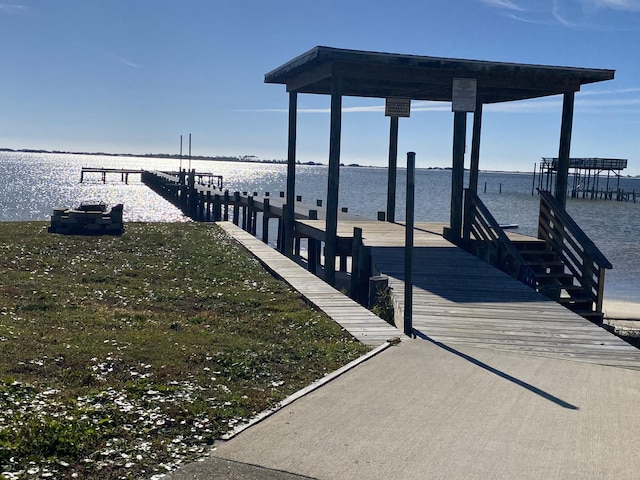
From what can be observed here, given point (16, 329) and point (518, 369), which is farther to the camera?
point (16, 329)

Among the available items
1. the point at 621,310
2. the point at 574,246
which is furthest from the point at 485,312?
the point at 621,310

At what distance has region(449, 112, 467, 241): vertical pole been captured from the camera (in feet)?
45.3

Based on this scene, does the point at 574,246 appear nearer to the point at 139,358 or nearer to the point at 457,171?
the point at 457,171

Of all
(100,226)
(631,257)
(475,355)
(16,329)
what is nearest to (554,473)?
(475,355)

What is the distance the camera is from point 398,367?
6.87 m

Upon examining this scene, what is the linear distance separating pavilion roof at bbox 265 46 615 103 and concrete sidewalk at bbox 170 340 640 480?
7464 mm

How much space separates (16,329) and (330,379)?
4413mm

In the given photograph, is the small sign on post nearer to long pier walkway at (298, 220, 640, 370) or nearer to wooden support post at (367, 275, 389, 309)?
long pier walkway at (298, 220, 640, 370)

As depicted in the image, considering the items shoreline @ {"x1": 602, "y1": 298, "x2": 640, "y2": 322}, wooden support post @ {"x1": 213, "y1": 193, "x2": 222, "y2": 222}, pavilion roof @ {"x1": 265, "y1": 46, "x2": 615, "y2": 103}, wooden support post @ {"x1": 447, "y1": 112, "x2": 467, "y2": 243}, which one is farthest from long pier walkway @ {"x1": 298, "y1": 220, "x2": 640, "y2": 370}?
wooden support post @ {"x1": 213, "y1": 193, "x2": 222, "y2": 222}

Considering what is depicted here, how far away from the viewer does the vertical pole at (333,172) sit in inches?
530

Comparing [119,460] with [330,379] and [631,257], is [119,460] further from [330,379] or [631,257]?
[631,257]

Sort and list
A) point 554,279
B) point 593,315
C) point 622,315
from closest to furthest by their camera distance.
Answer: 1. point 593,315
2. point 554,279
3. point 622,315

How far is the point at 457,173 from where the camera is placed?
14.2 metres

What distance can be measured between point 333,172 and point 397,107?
421cm
